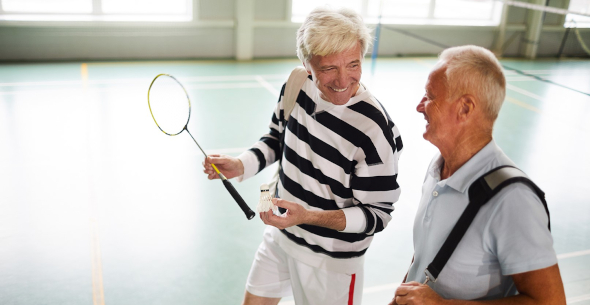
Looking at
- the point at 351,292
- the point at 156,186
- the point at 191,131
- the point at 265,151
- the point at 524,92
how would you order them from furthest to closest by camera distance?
the point at 524,92, the point at 191,131, the point at 156,186, the point at 265,151, the point at 351,292

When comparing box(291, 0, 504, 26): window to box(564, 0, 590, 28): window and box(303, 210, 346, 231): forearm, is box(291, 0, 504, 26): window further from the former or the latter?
box(303, 210, 346, 231): forearm

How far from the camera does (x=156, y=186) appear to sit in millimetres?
6117

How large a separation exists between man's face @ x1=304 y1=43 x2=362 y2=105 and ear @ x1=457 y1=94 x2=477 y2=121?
0.66 m

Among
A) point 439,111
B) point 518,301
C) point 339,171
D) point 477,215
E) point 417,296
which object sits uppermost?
point 439,111

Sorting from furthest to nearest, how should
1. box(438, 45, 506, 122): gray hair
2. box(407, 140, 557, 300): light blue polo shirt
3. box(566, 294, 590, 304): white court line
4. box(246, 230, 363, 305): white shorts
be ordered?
1. box(566, 294, 590, 304): white court line
2. box(246, 230, 363, 305): white shorts
3. box(438, 45, 506, 122): gray hair
4. box(407, 140, 557, 300): light blue polo shirt

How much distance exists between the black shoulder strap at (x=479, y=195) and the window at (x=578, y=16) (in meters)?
15.6

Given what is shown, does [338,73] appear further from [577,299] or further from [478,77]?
[577,299]

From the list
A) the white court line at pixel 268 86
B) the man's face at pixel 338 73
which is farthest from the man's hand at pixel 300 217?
the white court line at pixel 268 86

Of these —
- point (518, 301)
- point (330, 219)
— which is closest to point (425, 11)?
point (330, 219)

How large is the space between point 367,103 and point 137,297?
272cm

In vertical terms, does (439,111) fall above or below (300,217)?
above

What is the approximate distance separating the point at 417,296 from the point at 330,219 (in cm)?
63

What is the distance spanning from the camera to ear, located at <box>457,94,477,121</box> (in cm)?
187

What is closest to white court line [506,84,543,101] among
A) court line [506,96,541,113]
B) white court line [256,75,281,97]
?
court line [506,96,541,113]
